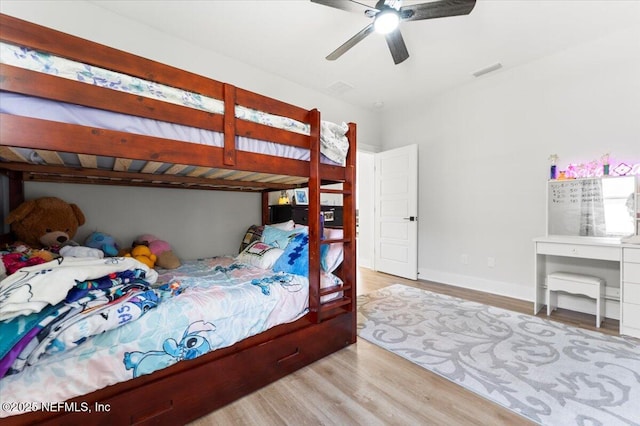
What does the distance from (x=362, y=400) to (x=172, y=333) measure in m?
1.08

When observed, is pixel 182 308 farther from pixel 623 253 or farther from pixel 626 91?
pixel 626 91

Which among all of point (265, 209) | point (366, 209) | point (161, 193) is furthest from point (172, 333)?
point (366, 209)

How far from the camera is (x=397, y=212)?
421 cm

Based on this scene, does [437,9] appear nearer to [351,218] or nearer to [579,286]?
[351,218]

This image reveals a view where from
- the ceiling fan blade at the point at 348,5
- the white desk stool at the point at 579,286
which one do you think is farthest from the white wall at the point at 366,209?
the ceiling fan blade at the point at 348,5

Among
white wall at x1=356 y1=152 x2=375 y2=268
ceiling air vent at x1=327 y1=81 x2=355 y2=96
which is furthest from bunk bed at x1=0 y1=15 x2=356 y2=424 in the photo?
white wall at x1=356 y1=152 x2=375 y2=268

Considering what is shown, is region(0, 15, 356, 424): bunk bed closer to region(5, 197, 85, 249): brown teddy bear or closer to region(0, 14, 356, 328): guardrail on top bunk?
region(0, 14, 356, 328): guardrail on top bunk

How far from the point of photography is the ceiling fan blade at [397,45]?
6.92 ft

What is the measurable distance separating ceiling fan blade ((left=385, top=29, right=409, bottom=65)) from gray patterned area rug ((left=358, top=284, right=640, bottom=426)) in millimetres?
2481

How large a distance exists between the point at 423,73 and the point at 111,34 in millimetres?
3283

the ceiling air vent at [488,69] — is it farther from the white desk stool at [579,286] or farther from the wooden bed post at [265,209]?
the wooden bed post at [265,209]

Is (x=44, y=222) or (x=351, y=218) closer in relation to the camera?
(x=44, y=222)

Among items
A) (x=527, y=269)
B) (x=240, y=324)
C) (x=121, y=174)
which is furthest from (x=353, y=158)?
(x=527, y=269)

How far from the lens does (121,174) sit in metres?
1.87
